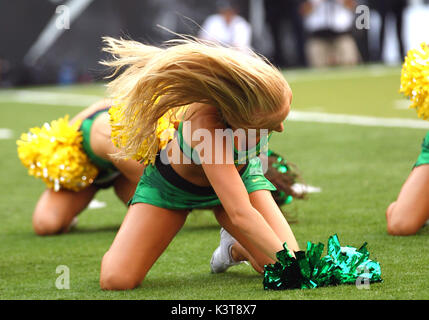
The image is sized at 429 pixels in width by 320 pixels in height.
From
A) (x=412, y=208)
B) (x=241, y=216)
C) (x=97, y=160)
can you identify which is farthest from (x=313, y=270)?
(x=97, y=160)

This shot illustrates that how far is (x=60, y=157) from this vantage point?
5.27 m

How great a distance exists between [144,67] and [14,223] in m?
2.53

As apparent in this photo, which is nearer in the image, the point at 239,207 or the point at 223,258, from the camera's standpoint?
the point at 239,207

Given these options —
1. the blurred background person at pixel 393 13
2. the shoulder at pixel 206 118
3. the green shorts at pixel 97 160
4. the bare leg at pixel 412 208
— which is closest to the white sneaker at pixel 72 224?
the green shorts at pixel 97 160

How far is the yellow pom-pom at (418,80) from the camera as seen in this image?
4477 mm

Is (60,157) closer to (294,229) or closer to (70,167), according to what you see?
(70,167)

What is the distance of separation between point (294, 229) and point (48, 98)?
420 inches

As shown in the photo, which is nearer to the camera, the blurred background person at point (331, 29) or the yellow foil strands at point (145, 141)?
the yellow foil strands at point (145, 141)

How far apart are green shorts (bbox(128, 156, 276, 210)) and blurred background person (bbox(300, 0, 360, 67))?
1457 centimetres

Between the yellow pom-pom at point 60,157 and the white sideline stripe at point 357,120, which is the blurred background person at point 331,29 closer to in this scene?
the white sideline stripe at point 357,120

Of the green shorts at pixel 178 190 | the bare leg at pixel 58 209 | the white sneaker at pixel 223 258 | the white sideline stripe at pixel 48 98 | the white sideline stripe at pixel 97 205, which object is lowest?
the white sideline stripe at pixel 48 98

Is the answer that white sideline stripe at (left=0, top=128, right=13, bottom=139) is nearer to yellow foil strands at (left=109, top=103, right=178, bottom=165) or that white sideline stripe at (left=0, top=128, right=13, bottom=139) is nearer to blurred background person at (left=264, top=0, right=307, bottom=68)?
yellow foil strands at (left=109, top=103, right=178, bottom=165)

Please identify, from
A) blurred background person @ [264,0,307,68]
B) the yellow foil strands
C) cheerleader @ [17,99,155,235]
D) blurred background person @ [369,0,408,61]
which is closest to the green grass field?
cheerleader @ [17,99,155,235]

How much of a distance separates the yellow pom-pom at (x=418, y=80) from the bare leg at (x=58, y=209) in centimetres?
208
